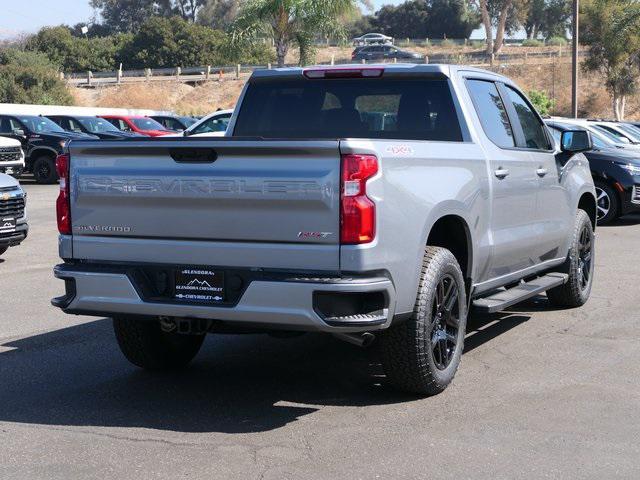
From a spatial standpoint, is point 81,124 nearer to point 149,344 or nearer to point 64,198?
point 149,344

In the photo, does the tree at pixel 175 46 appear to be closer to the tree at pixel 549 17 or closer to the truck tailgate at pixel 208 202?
the tree at pixel 549 17

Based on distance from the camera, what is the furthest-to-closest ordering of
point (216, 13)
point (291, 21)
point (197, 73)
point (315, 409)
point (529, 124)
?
1. point (216, 13)
2. point (197, 73)
3. point (291, 21)
4. point (529, 124)
5. point (315, 409)

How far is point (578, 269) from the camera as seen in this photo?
30.2 feet

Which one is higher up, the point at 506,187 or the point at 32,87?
the point at 32,87

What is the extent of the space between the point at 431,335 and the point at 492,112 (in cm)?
215

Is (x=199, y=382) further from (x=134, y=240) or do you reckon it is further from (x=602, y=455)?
(x=602, y=455)

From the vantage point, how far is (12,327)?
8.65 meters

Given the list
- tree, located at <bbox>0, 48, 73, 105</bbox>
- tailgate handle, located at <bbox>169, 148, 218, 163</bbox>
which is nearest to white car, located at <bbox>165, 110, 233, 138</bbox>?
tailgate handle, located at <bbox>169, 148, 218, 163</bbox>

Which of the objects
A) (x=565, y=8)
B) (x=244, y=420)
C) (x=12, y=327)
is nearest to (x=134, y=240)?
(x=244, y=420)

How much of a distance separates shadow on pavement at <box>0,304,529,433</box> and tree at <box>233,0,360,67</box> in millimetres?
28980

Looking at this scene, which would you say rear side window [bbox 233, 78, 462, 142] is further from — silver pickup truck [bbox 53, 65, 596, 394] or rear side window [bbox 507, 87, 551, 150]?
rear side window [bbox 507, 87, 551, 150]

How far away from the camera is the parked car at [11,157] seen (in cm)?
2148

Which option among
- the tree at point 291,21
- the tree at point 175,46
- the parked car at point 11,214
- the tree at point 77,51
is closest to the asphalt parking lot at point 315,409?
the parked car at point 11,214

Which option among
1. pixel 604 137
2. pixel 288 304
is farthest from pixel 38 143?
pixel 288 304
